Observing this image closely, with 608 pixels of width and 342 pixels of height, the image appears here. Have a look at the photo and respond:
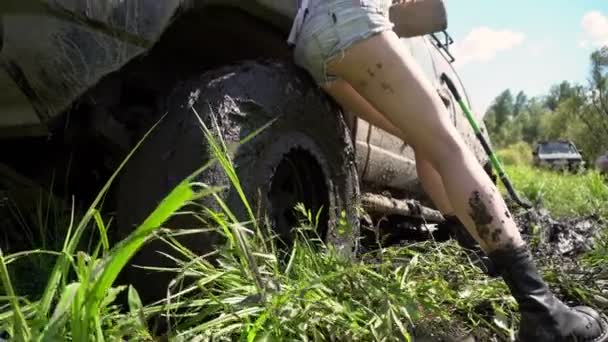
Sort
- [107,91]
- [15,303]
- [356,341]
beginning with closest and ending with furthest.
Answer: [15,303]
[356,341]
[107,91]

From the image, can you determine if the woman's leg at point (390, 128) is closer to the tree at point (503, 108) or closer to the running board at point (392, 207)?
the running board at point (392, 207)

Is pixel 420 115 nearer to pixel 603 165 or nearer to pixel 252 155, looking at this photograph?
pixel 252 155

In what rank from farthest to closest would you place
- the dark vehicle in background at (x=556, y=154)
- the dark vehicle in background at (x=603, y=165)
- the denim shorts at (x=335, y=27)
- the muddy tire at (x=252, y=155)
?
1. the dark vehicle in background at (x=556, y=154)
2. the dark vehicle in background at (x=603, y=165)
3. the denim shorts at (x=335, y=27)
4. the muddy tire at (x=252, y=155)

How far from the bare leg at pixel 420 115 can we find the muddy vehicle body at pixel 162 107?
30cm

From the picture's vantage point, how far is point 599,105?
1821 inches

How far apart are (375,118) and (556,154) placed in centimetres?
3072

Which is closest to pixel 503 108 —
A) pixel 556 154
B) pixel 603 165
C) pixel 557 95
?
pixel 557 95

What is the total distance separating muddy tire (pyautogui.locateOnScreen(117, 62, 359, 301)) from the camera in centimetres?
211

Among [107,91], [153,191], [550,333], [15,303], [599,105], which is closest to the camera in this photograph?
[15,303]

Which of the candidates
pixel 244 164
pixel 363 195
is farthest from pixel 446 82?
pixel 244 164

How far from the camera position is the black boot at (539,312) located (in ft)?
6.56

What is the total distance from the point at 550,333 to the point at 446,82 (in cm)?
291

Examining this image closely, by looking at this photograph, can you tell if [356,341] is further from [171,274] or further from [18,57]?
[18,57]

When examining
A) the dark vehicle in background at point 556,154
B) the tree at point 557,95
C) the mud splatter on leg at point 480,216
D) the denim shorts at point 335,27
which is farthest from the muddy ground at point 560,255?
the tree at point 557,95
